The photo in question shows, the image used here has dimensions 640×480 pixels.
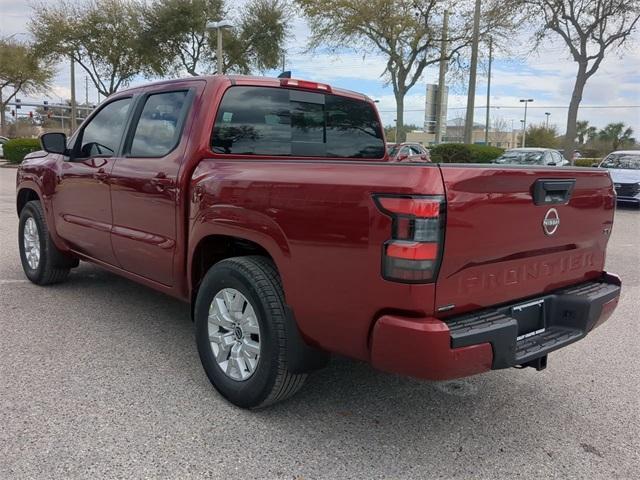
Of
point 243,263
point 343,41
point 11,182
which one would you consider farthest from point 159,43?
point 243,263

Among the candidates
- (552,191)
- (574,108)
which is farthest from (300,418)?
(574,108)

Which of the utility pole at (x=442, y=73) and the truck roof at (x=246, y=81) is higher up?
the utility pole at (x=442, y=73)

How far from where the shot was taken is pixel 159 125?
3967 millimetres

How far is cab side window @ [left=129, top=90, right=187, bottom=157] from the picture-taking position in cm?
378

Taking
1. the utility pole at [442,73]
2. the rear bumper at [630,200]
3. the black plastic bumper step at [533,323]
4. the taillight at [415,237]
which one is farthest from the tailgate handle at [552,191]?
the utility pole at [442,73]

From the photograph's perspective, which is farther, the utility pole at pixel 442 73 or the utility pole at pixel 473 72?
the utility pole at pixel 442 73

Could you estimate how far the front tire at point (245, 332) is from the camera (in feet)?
9.59

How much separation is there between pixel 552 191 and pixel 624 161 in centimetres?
1536

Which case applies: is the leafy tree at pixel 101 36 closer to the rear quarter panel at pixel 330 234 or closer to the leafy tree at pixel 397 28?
the leafy tree at pixel 397 28

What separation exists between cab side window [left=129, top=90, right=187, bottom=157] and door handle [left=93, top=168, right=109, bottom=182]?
329mm

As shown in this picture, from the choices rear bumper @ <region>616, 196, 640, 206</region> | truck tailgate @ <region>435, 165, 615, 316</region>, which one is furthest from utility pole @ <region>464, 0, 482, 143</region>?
truck tailgate @ <region>435, 165, 615, 316</region>

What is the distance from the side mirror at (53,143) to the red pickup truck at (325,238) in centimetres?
60

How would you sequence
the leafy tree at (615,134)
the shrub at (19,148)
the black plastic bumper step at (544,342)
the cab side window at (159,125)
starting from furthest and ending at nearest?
the leafy tree at (615,134) < the shrub at (19,148) < the cab side window at (159,125) < the black plastic bumper step at (544,342)

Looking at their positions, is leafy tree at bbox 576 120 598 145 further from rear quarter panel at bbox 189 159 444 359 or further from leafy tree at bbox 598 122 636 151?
rear quarter panel at bbox 189 159 444 359
